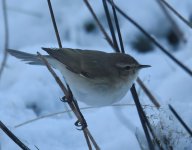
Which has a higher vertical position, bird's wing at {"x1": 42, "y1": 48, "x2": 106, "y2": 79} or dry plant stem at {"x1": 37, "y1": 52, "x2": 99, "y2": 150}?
bird's wing at {"x1": 42, "y1": 48, "x2": 106, "y2": 79}

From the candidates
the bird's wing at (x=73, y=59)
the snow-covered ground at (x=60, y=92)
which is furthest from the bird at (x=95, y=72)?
the snow-covered ground at (x=60, y=92)

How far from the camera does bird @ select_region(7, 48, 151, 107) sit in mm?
2713

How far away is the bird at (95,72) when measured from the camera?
107 inches

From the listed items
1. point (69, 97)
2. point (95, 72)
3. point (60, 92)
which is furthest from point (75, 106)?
point (60, 92)

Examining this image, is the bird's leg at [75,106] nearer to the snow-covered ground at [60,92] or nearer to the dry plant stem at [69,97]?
the dry plant stem at [69,97]

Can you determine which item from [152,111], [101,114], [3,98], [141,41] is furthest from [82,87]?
[141,41]

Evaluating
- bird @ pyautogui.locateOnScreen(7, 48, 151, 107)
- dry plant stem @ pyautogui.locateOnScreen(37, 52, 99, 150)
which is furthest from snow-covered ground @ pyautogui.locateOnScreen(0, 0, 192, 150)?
dry plant stem @ pyautogui.locateOnScreen(37, 52, 99, 150)

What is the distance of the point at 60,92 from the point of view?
4.17m

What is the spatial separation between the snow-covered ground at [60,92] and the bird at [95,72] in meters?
0.19

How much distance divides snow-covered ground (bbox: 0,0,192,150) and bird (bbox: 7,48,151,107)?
192mm

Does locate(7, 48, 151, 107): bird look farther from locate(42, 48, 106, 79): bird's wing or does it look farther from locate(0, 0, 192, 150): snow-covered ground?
locate(0, 0, 192, 150): snow-covered ground

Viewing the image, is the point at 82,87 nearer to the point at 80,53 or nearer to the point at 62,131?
the point at 80,53

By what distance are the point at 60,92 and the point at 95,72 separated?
4.56 feet

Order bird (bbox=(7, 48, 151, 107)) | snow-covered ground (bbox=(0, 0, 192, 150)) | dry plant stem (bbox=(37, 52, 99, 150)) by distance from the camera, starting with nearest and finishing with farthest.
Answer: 1. dry plant stem (bbox=(37, 52, 99, 150))
2. bird (bbox=(7, 48, 151, 107))
3. snow-covered ground (bbox=(0, 0, 192, 150))
